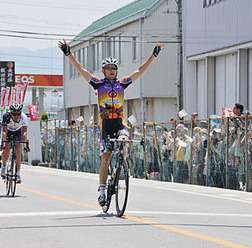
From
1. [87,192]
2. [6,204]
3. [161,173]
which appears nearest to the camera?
[6,204]

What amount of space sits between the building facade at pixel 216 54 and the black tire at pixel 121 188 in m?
16.8

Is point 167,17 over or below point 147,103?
over

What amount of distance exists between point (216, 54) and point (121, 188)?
19985 mm

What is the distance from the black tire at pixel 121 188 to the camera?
9.84m

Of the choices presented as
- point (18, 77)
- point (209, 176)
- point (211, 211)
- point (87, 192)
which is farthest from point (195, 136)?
point (18, 77)

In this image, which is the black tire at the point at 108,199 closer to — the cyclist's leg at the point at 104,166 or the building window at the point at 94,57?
the cyclist's leg at the point at 104,166

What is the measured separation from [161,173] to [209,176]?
119 inches

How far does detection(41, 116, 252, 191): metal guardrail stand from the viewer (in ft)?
53.9

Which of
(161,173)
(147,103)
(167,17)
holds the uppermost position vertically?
(167,17)

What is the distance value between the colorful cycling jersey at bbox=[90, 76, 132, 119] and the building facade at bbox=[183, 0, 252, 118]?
16.2 m

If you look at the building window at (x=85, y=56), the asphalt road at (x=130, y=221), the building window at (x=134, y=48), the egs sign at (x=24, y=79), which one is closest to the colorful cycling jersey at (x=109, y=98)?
the asphalt road at (x=130, y=221)

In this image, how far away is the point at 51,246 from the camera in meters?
7.41

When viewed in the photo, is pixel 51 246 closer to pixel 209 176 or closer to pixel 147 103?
pixel 209 176

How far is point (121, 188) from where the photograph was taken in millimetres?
9977
